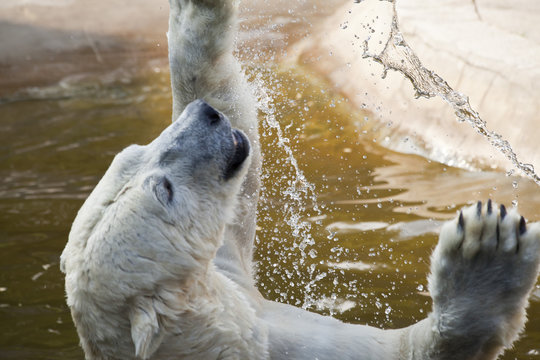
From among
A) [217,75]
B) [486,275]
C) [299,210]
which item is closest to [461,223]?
[486,275]

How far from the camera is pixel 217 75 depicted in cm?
274

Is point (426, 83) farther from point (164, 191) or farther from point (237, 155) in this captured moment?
point (164, 191)

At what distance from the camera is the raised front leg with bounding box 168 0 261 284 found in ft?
8.83

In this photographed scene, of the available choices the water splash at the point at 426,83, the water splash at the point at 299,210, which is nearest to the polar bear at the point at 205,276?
the water splash at the point at 299,210

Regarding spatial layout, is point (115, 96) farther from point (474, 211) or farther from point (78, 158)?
point (474, 211)

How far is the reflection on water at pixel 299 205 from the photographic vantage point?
10.7ft

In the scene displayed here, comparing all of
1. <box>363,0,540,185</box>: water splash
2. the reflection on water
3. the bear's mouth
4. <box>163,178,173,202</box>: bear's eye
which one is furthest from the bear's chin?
<box>363,0,540,185</box>: water splash

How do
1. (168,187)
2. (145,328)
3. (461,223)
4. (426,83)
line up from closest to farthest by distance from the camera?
1. (145,328)
2. (168,187)
3. (461,223)
4. (426,83)

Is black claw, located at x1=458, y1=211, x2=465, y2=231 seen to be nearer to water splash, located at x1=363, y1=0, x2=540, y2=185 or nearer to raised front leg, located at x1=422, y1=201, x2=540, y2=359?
raised front leg, located at x1=422, y1=201, x2=540, y2=359

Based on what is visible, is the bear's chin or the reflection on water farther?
the reflection on water

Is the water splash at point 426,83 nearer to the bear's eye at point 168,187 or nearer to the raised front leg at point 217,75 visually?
the raised front leg at point 217,75

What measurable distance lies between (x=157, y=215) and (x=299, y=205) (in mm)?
2253

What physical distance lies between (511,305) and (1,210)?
10.7 feet

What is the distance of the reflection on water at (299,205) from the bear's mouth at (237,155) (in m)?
1.14
